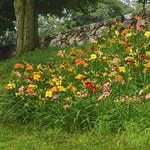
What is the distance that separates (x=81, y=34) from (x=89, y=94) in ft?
39.2

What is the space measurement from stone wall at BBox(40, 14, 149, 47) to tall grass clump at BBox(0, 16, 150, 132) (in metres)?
6.49

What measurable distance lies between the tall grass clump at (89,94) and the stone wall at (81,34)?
21.3 ft

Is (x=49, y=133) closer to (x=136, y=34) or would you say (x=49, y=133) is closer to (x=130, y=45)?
(x=130, y=45)

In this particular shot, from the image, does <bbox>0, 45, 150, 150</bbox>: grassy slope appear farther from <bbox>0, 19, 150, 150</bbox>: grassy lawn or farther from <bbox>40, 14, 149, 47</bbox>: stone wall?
<bbox>40, 14, 149, 47</bbox>: stone wall

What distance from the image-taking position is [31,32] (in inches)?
778

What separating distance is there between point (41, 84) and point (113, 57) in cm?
144

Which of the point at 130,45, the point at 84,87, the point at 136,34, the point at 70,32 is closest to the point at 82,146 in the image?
the point at 84,87

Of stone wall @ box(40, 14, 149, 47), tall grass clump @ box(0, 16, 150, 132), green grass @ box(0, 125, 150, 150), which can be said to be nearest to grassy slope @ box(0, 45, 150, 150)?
green grass @ box(0, 125, 150, 150)

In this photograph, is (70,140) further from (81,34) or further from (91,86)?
(81,34)

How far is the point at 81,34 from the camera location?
20.4 meters

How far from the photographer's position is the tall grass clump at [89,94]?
7809 millimetres

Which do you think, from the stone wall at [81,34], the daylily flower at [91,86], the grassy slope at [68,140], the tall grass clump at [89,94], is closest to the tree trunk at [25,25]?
the stone wall at [81,34]

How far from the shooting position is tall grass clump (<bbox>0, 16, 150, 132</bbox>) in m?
7.81

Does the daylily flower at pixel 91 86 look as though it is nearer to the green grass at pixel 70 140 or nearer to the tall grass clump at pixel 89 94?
the tall grass clump at pixel 89 94
